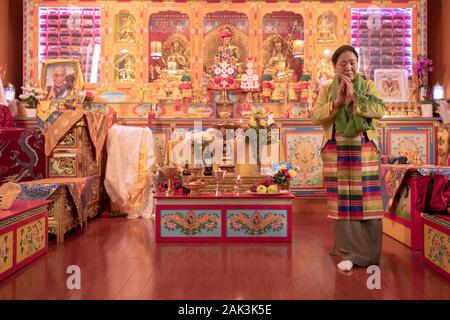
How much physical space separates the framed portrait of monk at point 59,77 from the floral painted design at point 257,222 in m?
3.94

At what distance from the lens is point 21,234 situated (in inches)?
120

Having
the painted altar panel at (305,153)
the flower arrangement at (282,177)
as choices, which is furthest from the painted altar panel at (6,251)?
the painted altar panel at (305,153)

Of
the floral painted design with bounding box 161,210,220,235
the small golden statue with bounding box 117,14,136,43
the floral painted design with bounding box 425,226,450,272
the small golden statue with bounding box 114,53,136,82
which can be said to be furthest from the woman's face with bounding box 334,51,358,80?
the small golden statue with bounding box 117,14,136,43

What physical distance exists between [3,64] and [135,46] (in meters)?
1.94

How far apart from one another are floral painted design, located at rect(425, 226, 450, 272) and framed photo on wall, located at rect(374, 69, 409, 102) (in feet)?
13.7

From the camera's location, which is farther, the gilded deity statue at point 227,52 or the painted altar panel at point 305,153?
the gilded deity statue at point 227,52

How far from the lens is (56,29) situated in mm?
6883

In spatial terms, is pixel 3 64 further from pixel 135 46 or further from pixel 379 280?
pixel 379 280

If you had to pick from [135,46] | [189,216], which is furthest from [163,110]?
[189,216]

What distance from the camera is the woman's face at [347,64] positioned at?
302 cm

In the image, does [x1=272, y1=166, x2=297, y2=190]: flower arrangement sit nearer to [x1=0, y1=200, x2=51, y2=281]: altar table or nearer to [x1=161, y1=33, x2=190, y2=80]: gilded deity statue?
[x1=0, y1=200, x2=51, y2=281]: altar table

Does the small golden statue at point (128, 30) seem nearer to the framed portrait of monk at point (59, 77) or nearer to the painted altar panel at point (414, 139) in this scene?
the framed portrait of monk at point (59, 77)

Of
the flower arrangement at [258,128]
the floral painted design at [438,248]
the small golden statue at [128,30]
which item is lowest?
the floral painted design at [438,248]

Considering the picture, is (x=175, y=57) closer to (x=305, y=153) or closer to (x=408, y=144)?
(x=305, y=153)
